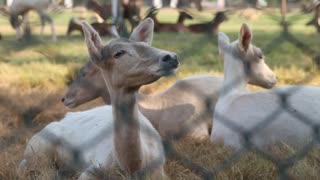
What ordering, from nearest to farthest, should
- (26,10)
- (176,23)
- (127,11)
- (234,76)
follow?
1. (26,10)
2. (127,11)
3. (234,76)
4. (176,23)

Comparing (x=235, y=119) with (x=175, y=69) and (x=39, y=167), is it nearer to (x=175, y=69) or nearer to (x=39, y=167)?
(x=39, y=167)

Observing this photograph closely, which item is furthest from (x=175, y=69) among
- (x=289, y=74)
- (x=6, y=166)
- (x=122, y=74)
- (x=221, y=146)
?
(x=289, y=74)

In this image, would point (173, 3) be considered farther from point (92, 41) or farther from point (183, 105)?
point (183, 105)

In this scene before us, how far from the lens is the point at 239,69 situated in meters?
2.00

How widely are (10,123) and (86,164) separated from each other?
732mm

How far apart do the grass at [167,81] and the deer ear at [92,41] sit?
0.16 feet

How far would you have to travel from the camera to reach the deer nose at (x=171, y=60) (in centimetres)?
101

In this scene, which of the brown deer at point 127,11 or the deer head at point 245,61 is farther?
the deer head at point 245,61

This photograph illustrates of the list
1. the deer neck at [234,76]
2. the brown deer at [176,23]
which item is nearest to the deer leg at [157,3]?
the brown deer at [176,23]

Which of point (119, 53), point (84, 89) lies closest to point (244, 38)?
point (119, 53)

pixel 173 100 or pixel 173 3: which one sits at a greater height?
pixel 173 3

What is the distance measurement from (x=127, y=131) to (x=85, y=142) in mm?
342

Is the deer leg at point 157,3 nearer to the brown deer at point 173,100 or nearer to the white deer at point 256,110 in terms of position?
the white deer at point 256,110

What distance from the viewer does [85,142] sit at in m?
1.54
